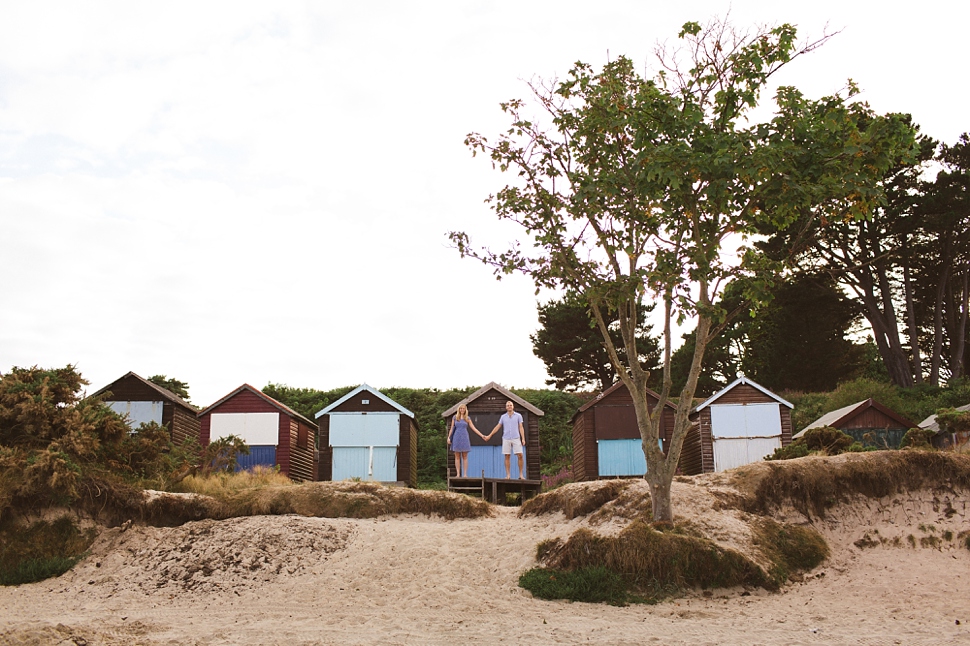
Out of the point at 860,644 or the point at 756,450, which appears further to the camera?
the point at 756,450

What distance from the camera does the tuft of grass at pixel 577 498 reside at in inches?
641

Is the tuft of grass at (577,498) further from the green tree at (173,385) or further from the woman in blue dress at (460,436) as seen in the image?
the green tree at (173,385)

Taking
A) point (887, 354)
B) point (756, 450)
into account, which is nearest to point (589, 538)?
point (756, 450)

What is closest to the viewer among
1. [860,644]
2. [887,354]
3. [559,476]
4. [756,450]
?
[860,644]

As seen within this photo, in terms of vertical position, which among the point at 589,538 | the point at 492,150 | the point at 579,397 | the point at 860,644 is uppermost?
the point at 492,150

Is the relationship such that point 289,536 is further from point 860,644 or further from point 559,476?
point 559,476

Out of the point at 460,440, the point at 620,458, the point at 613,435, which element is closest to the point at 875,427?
the point at 620,458

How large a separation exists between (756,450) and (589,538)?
18.2 meters

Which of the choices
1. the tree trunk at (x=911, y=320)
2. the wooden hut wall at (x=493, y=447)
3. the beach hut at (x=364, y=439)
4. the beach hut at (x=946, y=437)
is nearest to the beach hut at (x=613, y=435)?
the wooden hut wall at (x=493, y=447)

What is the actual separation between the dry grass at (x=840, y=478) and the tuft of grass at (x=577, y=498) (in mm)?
2550

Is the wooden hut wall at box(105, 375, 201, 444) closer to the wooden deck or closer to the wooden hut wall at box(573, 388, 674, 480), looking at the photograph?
the wooden deck

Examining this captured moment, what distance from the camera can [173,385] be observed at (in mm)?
44875

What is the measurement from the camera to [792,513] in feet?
51.9

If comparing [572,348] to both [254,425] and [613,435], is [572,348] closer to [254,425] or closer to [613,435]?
[613,435]
